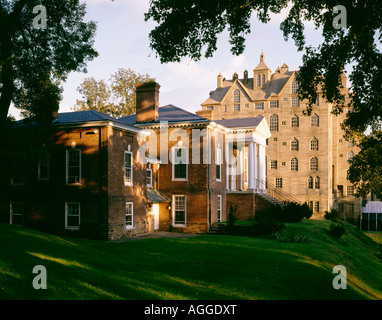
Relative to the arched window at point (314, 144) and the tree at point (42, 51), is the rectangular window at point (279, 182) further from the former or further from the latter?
the tree at point (42, 51)

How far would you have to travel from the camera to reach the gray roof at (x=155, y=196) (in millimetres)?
27859

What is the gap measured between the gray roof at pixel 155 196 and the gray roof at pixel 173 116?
517 centimetres

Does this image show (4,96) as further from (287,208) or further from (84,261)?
(287,208)

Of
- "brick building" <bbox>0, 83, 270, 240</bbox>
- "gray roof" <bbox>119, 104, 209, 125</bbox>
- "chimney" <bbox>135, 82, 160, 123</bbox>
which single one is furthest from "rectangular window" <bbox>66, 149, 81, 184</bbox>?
"chimney" <bbox>135, 82, 160, 123</bbox>

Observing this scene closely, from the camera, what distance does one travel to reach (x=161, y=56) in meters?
15.0

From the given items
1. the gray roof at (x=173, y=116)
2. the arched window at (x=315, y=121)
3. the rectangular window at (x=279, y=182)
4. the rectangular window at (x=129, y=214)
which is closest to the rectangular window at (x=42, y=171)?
the rectangular window at (x=129, y=214)

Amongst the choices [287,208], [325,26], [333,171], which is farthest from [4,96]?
[333,171]

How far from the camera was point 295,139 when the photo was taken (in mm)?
66750

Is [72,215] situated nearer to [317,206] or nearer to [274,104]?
[317,206]

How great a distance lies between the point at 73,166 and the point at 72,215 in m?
2.85

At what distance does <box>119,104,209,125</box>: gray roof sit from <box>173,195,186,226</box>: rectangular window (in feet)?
18.2

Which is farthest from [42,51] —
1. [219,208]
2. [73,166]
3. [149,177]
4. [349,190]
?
[349,190]

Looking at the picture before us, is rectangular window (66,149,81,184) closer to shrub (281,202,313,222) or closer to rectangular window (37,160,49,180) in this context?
rectangular window (37,160,49,180)

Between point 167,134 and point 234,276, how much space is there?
55.1 ft
